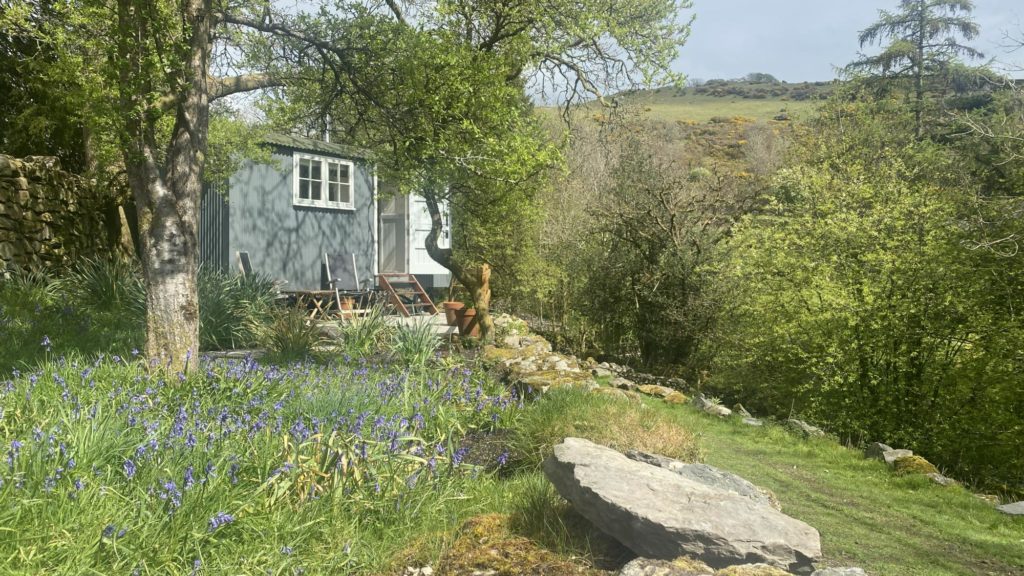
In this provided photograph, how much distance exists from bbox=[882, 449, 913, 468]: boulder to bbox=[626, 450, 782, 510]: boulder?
3.07m

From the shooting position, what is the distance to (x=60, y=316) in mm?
9359

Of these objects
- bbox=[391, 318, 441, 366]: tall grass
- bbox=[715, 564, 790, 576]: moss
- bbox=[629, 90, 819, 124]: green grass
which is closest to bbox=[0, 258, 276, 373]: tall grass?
bbox=[391, 318, 441, 366]: tall grass

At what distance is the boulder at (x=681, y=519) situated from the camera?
2.97 meters

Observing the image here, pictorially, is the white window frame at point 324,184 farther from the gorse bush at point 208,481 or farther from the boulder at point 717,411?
the gorse bush at point 208,481

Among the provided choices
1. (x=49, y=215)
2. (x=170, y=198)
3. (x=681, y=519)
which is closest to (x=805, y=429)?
(x=681, y=519)

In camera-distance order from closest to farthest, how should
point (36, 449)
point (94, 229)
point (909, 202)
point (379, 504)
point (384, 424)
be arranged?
point (36, 449)
point (379, 504)
point (384, 424)
point (909, 202)
point (94, 229)

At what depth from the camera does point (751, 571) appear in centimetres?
276

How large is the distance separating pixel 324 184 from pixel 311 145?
38.5 inches

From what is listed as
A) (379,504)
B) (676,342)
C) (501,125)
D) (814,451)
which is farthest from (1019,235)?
(379,504)

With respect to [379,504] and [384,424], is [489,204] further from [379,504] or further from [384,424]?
[379,504]

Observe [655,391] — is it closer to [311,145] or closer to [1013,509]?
[1013,509]

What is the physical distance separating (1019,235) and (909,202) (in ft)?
7.04

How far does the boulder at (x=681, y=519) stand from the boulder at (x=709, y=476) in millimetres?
615

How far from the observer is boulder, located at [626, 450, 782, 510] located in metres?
3.96
